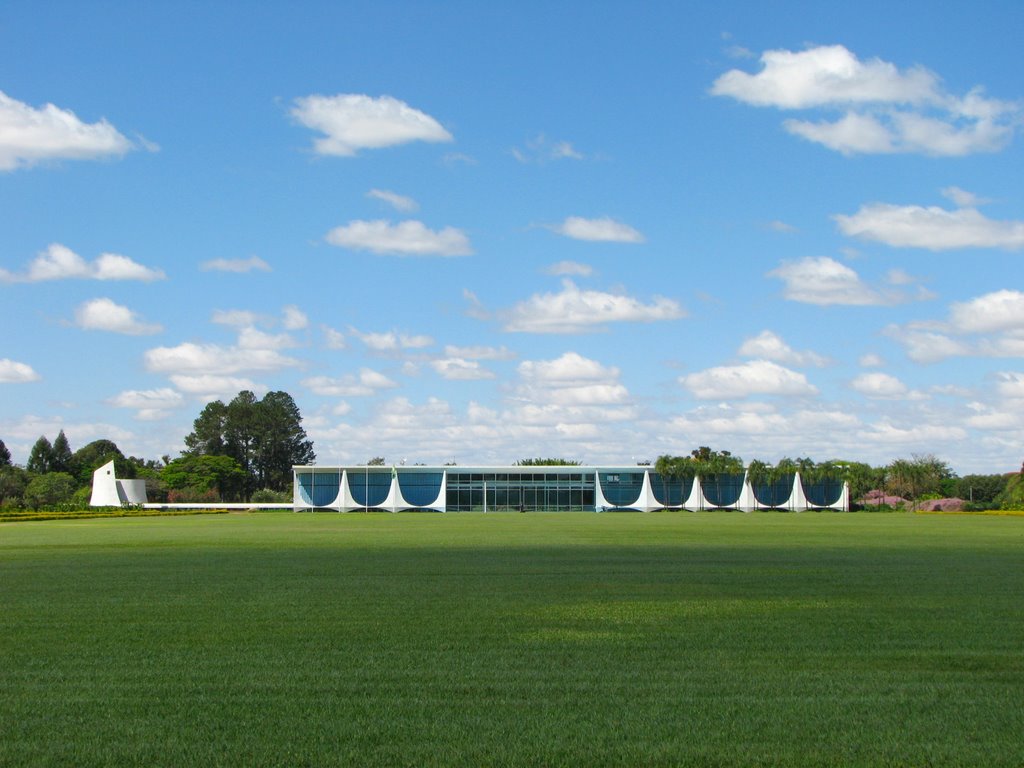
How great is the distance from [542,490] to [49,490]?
4718cm

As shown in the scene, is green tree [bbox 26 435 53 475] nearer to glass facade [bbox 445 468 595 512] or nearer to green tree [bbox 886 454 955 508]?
glass facade [bbox 445 468 595 512]

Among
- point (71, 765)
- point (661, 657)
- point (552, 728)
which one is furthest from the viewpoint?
point (661, 657)

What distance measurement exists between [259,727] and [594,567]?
14.8m

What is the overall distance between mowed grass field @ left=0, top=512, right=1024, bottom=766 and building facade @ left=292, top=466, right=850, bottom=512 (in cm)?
8606

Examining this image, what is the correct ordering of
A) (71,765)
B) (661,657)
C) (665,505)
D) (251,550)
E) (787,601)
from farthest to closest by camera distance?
(665,505) < (251,550) < (787,601) < (661,657) < (71,765)

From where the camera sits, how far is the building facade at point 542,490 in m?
106

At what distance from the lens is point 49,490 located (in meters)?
107

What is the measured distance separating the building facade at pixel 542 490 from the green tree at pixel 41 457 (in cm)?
5274

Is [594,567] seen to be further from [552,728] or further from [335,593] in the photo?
[552,728]

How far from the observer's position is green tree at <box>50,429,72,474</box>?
14738cm

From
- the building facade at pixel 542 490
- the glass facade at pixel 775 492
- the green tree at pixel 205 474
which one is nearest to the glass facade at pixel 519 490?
the building facade at pixel 542 490

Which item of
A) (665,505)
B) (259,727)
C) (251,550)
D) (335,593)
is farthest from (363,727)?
(665,505)

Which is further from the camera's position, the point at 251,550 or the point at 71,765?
the point at 251,550

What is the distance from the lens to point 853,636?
1257 centimetres
